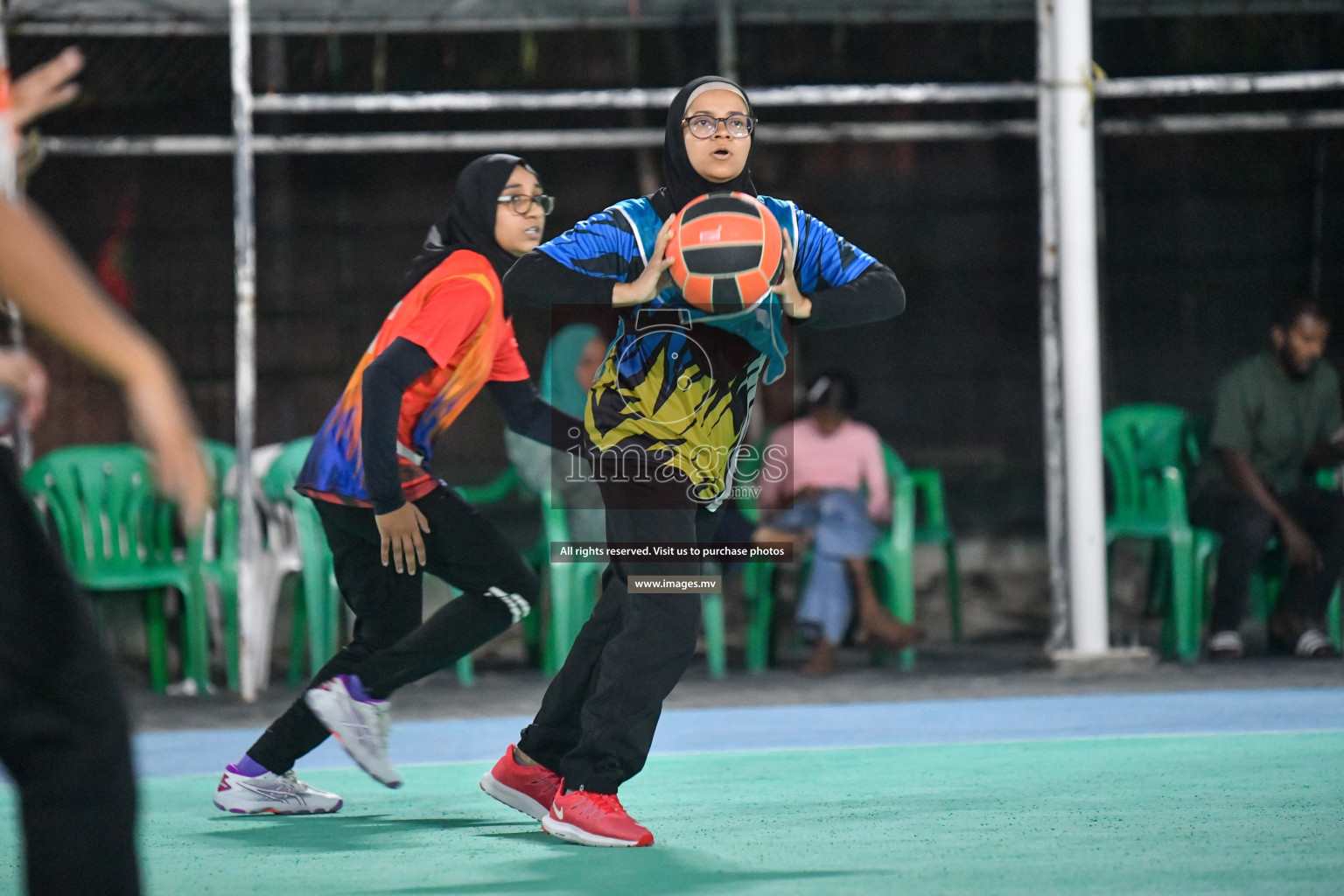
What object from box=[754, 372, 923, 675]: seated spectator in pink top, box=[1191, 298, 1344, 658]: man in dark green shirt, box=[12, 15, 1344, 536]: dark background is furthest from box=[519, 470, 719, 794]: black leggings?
box=[12, 15, 1344, 536]: dark background

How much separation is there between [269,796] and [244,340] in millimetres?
3026

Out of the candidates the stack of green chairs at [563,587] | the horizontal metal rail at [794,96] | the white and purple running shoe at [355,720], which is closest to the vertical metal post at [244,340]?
the horizontal metal rail at [794,96]

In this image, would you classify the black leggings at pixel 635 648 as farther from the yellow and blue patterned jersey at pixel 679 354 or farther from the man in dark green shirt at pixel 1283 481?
the man in dark green shirt at pixel 1283 481

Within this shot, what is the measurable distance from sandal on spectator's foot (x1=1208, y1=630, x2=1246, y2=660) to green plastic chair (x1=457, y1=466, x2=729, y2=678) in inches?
87.5

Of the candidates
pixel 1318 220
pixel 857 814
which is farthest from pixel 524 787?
pixel 1318 220

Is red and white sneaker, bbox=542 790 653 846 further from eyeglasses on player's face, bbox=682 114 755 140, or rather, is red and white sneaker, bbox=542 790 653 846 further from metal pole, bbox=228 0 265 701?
metal pole, bbox=228 0 265 701

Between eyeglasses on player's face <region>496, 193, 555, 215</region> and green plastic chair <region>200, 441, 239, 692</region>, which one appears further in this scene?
green plastic chair <region>200, 441, 239, 692</region>

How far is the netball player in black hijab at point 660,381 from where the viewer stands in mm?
3781

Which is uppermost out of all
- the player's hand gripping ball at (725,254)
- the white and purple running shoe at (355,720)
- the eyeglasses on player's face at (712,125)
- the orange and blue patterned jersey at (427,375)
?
the eyeglasses on player's face at (712,125)

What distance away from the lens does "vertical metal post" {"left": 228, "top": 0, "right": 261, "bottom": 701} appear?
6.90 metres

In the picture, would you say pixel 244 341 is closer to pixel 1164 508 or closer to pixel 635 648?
pixel 635 648

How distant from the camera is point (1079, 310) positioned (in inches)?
280

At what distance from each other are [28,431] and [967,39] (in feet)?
17.5

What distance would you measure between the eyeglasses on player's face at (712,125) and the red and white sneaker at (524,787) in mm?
1567
